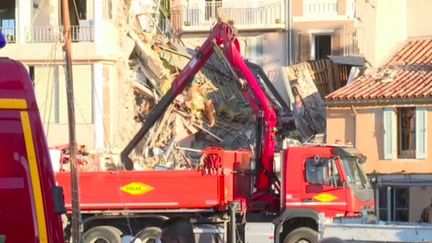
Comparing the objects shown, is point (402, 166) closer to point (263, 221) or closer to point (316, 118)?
point (316, 118)

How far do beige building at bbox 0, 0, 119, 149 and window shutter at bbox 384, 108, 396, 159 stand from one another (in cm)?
883

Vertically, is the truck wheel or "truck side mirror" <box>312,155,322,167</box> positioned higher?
"truck side mirror" <box>312,155,322,167</box>

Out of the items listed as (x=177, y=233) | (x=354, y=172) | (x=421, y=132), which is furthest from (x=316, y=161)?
(x=177, y=233)

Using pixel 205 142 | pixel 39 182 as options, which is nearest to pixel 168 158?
pixel 205 142

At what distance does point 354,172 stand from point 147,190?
4.49 m

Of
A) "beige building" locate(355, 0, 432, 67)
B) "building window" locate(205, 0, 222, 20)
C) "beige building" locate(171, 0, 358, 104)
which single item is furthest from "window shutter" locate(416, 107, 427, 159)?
"building window" locate(205, 0, 222, 20)

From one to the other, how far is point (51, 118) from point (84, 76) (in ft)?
5.68

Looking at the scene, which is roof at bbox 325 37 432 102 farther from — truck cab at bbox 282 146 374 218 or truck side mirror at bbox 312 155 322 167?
truck side mirror at bbox 312 155 322 167

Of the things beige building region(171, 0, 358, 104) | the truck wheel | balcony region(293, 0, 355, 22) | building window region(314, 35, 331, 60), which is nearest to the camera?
the truck wheel

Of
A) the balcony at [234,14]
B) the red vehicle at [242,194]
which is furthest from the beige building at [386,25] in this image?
the red vehicle at [242,194]

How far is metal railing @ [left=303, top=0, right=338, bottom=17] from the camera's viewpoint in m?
38.3

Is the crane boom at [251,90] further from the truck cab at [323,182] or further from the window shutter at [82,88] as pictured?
the window shutter at [82,88]

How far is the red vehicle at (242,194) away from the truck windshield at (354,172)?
0.07 ft

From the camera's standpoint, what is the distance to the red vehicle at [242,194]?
72.4 feet
